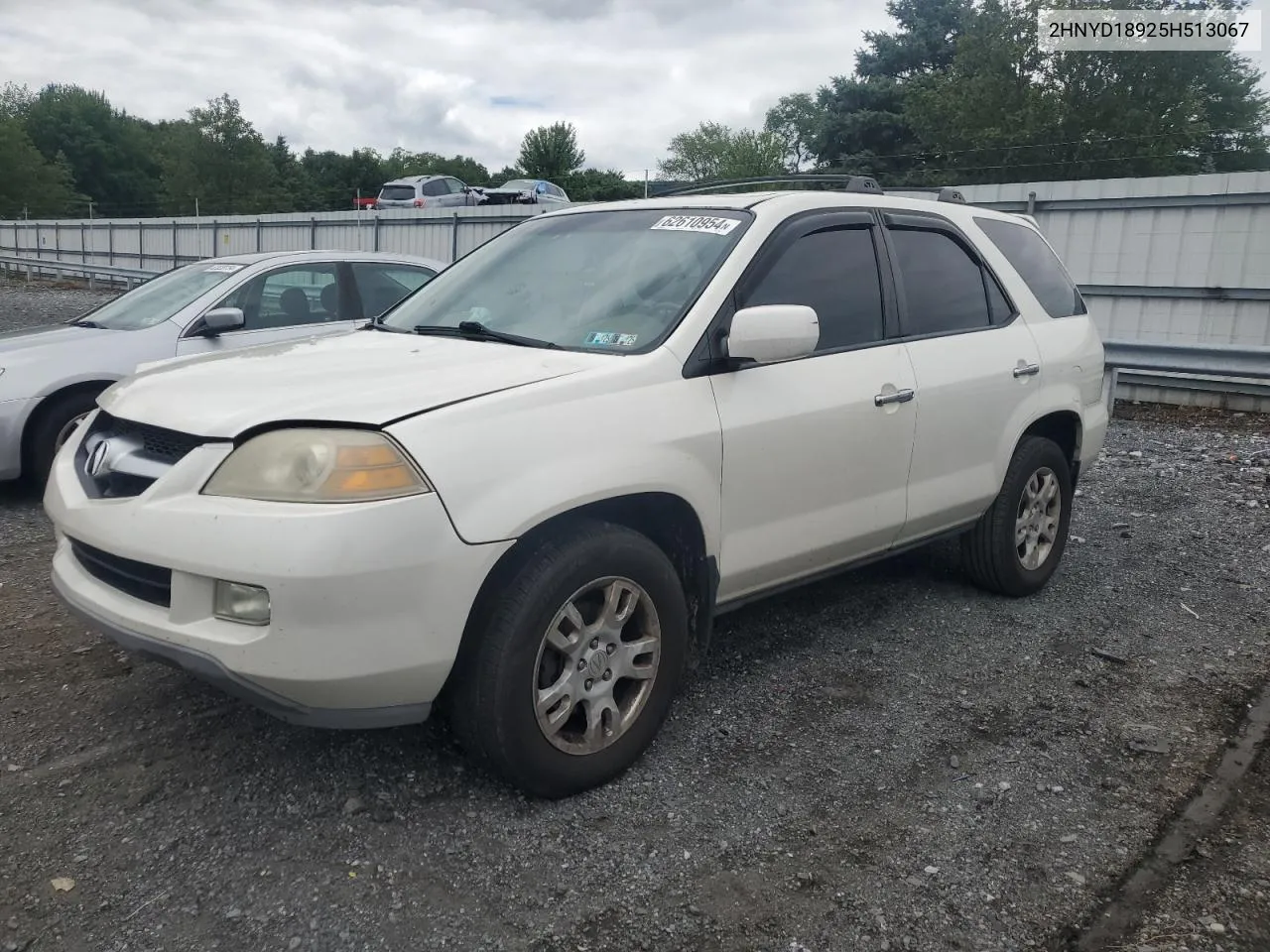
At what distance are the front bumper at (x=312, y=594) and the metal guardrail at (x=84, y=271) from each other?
1224 cm

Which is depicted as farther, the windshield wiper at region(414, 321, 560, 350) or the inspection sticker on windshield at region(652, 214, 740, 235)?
the inspection sticker on windshield at region(652, 214, 740, 235)

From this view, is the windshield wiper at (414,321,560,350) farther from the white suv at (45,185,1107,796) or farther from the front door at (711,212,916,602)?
the front door at (711,212,916,602)

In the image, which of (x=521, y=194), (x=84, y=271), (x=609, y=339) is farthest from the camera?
(x=521, y=194)

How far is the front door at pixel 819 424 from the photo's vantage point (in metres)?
3.44

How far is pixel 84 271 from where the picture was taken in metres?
23.6

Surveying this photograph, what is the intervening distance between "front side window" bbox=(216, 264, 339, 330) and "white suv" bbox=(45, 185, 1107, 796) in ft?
9.23

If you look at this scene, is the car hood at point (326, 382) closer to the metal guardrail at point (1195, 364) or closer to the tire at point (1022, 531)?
the tire at point (1022, 531)

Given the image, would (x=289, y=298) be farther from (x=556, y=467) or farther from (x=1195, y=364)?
(x=1195, y=364)

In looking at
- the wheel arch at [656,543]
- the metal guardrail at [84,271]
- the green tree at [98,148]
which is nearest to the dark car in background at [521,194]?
the metal guardrail at [84,271]

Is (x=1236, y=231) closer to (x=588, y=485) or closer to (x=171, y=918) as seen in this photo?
(x=588, y=485)

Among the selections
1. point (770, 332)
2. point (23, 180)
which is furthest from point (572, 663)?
point (23, 180)

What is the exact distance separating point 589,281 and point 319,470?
1.46 meters

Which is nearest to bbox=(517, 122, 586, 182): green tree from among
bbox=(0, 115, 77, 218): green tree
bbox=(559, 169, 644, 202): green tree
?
bbox=(559, 169, 644, 202): green tree

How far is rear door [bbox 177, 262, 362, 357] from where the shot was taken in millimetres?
6492
